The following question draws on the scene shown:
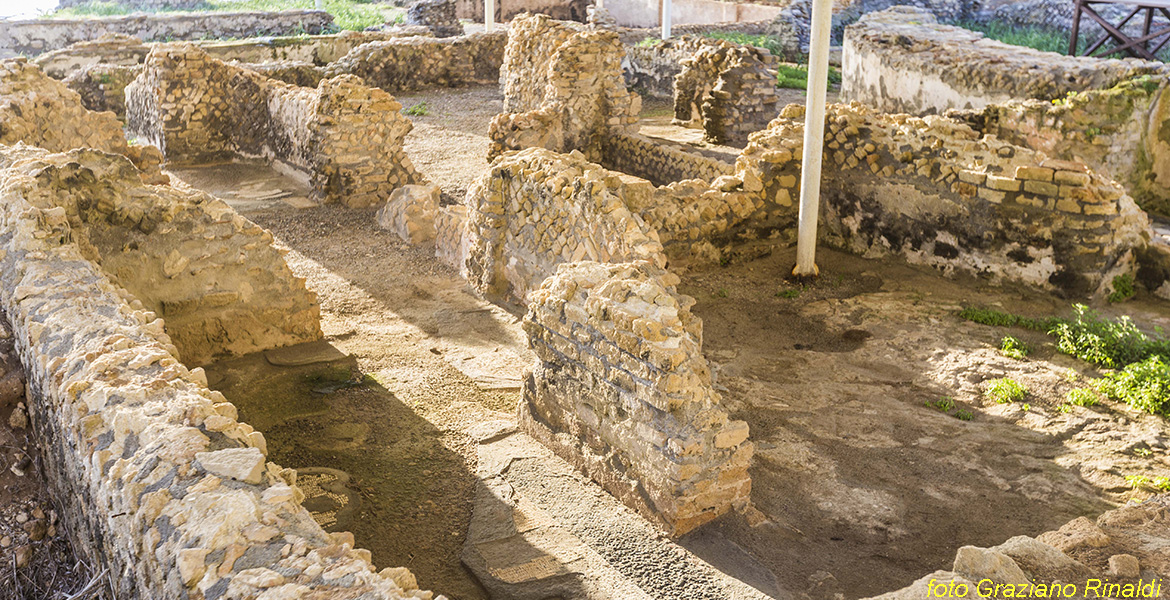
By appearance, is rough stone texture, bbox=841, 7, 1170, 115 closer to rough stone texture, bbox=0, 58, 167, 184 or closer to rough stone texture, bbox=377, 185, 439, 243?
rough stone texture, bbox=377, 185, 439, 243

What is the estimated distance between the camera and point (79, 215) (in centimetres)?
646

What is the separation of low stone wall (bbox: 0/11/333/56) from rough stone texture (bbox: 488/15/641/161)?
13.7 metres

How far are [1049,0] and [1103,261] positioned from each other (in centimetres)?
1614

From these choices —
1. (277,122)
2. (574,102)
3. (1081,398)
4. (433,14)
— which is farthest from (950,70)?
(433,14)

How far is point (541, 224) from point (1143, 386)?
4.15 metres

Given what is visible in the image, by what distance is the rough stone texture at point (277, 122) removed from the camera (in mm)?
11031

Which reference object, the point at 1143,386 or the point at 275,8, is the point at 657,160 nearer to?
the point at 1143,386

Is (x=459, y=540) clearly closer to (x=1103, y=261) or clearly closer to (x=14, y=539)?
(x=14, y=539)

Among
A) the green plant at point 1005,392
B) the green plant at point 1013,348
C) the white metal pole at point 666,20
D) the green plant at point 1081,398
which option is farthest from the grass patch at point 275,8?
the green plant at point 1081,398

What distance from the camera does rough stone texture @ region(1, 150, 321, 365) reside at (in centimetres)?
647

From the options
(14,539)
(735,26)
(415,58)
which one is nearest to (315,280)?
(14,539)

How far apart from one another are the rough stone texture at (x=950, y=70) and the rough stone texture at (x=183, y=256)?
9856 mm

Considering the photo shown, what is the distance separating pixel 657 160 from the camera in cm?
1273

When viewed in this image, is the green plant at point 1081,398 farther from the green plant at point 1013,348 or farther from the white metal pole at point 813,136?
the white metal pole at point 813,136
